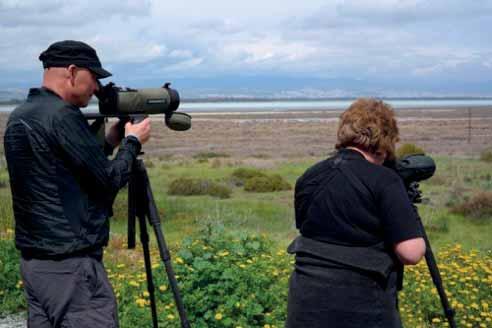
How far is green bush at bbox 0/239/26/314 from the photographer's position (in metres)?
5.41

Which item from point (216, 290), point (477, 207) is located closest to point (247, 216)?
point (477, 207)

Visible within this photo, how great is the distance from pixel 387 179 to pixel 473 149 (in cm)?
3672

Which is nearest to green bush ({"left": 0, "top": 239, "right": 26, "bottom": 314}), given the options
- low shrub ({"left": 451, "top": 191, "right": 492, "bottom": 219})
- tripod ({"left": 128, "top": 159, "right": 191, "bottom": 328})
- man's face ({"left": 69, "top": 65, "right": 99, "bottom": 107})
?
tripod ({"left": 128, "top": 159, "right": 191, "bottom": 328})

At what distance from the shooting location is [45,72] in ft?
9.37

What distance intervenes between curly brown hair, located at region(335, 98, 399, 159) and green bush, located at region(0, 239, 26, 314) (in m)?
3.71

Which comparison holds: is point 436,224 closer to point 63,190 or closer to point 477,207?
point 477,207

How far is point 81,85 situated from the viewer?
9.35 ft

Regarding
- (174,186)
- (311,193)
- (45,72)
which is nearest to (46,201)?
(45,72)

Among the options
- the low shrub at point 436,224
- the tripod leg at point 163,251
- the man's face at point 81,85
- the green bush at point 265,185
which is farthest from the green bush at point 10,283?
the green bush at point 265,185

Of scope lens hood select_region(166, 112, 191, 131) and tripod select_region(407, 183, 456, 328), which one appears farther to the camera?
scope lens hood select_region(166, 112, 191, 131)

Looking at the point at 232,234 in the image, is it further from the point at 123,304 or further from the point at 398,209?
the point at 398,209

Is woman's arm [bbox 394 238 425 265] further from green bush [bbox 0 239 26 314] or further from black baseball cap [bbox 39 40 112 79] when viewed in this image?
green bush [bbox 0 239 26 314]

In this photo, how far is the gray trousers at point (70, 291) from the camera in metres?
2.82

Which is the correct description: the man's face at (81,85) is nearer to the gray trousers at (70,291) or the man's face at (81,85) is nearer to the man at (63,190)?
the man at (63,190)
